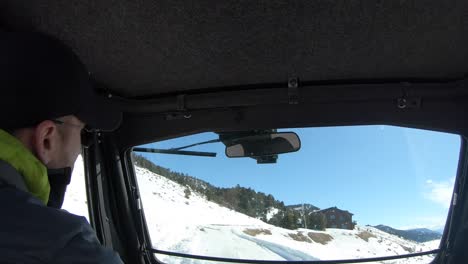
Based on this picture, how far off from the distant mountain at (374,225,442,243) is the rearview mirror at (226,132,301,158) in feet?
2.95

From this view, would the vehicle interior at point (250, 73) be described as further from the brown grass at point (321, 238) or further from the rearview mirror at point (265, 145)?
the brown grass at point (321, 238)

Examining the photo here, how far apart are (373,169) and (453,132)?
581mm

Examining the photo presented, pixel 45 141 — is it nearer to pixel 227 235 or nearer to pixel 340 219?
pixel 227 235

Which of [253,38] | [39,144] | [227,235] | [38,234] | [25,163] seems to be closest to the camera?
[38,234]

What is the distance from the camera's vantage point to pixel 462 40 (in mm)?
2604

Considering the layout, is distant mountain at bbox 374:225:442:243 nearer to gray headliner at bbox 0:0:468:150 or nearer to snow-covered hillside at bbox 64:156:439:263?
snow-covered hillside at bbox 64:156:439:263

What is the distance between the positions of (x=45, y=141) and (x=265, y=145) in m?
2.13

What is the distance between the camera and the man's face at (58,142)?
142 cm

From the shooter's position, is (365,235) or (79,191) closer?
(365,235)

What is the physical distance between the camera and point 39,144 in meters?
1.41

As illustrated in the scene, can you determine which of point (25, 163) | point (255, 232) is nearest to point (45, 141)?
point (25, 163)

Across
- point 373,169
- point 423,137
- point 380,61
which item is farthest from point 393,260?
point 380,61

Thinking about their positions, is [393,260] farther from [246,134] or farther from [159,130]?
[159,130]

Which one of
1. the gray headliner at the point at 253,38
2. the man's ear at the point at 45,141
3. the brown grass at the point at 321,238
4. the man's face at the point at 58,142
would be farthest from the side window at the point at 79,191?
the man's ear at the point at 45,141
